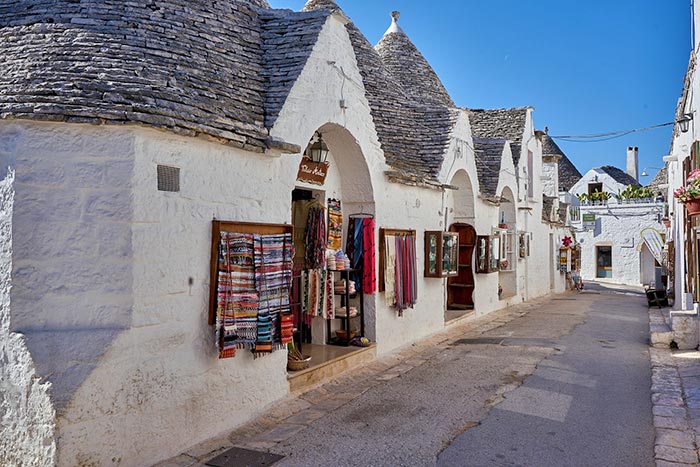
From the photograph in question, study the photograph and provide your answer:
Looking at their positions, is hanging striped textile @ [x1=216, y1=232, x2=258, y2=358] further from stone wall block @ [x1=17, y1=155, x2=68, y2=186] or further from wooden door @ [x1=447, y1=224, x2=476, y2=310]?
wooden door @ [x1=447, y1=224, x2=476, y2=310]

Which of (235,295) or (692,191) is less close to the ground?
(692,191)

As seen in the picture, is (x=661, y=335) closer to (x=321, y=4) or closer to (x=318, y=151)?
(x=318, y=151)

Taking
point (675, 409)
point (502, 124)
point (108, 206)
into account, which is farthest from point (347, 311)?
point (502, 124)

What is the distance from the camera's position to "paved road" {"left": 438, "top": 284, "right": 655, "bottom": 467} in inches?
193

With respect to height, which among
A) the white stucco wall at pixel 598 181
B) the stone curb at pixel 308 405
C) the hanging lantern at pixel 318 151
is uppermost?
the white stucco wall at pixel 598 181

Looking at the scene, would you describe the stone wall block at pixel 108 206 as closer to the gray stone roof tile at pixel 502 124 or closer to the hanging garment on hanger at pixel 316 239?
the hanging garment on hanger at pixel 316 239

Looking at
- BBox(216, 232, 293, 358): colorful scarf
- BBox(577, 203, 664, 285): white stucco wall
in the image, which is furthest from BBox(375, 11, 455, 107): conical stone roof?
BBox(577, 203, 664, 285): white stucco wall

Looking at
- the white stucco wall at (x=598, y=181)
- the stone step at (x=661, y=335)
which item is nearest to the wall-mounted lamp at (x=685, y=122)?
the stone step at (x=661, y=335)

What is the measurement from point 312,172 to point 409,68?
955 centimetres

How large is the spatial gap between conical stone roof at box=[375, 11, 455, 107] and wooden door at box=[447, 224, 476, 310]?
3858mm

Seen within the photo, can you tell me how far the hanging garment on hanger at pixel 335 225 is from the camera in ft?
27.9

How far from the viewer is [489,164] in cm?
1612

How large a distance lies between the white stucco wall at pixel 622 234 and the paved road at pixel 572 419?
2299 centimetres

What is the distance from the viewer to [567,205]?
29.2m
